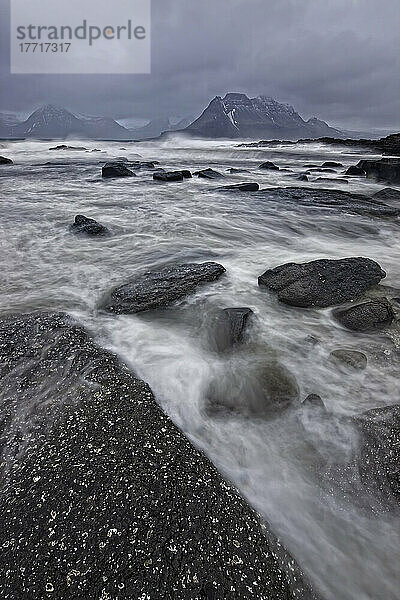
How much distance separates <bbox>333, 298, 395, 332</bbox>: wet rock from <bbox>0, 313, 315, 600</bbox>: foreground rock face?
8.08 feet

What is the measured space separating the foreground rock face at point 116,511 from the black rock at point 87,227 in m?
5.17

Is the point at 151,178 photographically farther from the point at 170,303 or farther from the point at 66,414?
the point at 66,414

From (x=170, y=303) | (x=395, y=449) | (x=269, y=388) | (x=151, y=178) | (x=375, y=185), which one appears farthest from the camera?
(x=151, y=178)

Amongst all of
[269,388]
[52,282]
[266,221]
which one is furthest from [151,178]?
[269,388]

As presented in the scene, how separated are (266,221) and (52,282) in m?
5.85

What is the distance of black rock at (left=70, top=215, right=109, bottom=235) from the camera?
7465 millimetres

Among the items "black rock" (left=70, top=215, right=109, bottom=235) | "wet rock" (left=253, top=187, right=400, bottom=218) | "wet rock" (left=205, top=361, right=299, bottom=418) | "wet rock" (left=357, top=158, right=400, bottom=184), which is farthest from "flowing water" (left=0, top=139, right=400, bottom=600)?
"wet rock" (left=357, top=158, right=400, bottom=184)

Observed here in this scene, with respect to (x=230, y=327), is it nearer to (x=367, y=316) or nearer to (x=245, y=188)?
(x=367, y=316)

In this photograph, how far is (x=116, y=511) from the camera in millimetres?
1871

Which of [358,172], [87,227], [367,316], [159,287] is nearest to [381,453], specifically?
[367,316]

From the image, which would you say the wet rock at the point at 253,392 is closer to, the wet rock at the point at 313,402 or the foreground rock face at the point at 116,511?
the wet rock at the point at 313,402

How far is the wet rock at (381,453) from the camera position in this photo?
7.23 feet

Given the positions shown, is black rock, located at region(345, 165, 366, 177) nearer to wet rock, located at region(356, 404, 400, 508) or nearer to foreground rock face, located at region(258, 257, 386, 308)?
foreground rock face, located at region(258, 257, 386, 308)

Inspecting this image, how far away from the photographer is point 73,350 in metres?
3.21
